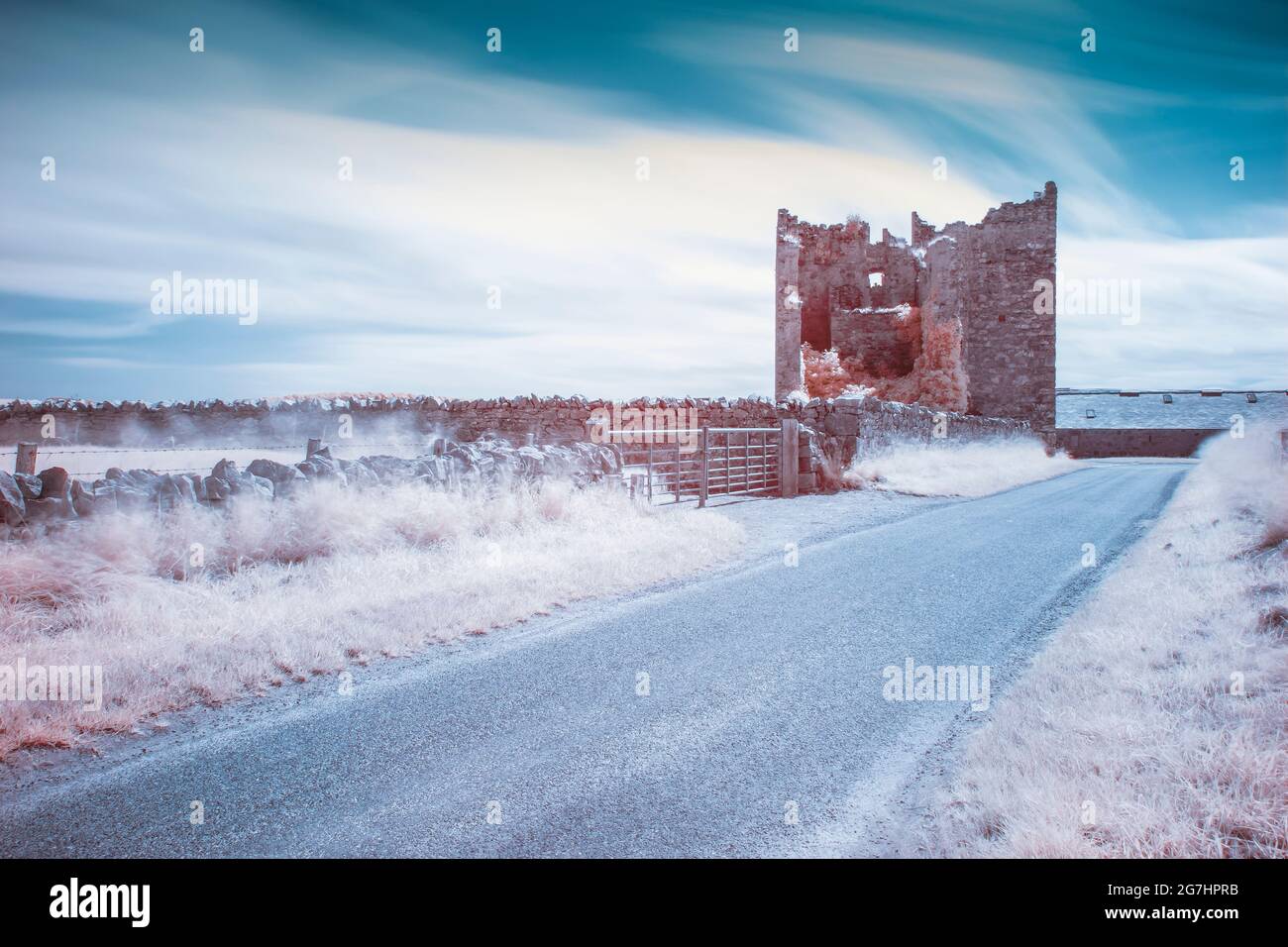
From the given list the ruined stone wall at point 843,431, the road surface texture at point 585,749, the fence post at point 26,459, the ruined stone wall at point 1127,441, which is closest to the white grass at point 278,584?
the road surface texture at point 585,749

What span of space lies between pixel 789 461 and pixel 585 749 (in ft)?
47.1

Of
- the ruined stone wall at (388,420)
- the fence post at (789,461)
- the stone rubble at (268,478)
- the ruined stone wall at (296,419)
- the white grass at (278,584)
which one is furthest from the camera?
the ruined stone wall at (296,419)

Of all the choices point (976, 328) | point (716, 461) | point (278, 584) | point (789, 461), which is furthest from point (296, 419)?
point (976, 328)

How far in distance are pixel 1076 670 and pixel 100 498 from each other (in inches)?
318

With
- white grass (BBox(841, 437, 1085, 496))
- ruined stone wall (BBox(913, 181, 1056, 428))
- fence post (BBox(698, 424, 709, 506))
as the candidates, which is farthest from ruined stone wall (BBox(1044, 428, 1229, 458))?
fence post (BBox(698, 424, 709, 506))

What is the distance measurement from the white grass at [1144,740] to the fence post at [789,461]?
10.8 meters

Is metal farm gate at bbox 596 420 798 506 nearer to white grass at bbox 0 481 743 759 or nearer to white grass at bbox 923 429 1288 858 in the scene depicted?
white grass at bbox 0 481 743 759

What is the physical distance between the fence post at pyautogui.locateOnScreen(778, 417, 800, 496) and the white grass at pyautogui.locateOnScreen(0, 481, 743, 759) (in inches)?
290

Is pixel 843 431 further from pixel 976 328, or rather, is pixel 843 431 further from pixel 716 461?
pixel 976 328

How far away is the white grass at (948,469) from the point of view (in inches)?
729

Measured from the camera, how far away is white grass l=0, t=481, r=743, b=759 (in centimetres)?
484

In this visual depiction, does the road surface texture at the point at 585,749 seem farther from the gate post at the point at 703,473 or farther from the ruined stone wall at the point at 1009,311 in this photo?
the ruined stone wall at the point at 1009,311
